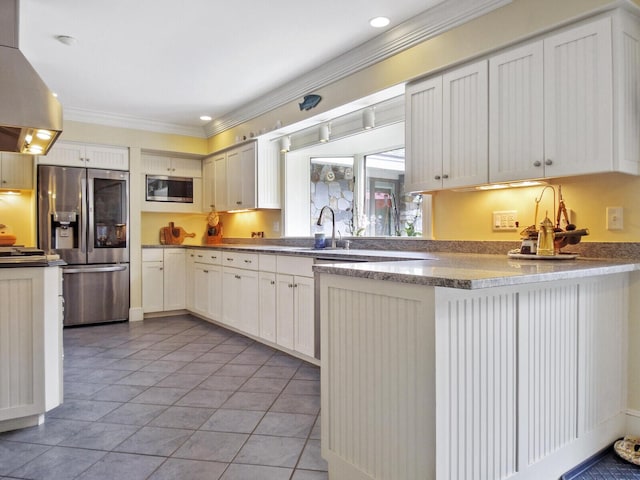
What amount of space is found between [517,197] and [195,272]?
154 inches

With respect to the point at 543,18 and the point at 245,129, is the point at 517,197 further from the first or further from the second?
the point at 245,129

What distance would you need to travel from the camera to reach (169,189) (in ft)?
18.6

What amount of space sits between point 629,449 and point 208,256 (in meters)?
4.10

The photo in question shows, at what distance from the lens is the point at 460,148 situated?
2559 mm

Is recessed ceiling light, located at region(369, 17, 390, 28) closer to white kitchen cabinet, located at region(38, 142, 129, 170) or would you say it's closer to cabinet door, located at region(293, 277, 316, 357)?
cabinet door, located at region(293, 277, 316, 357)

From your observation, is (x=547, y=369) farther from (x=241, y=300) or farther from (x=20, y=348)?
(x=241, y=300)

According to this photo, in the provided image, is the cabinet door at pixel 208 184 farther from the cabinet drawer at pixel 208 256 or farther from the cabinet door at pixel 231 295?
the cabinet door at pixel 231 295

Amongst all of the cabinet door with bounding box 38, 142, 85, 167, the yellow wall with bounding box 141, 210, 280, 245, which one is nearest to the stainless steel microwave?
the yellow wall with bounding box 141, 210, 280, 245

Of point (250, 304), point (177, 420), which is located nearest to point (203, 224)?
point (250, 304)

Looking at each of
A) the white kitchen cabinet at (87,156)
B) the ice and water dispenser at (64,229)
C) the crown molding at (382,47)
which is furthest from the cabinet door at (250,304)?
the white kitchen cabinet at (87,156)

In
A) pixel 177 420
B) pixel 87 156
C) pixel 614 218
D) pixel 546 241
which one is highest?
pixel 87 156

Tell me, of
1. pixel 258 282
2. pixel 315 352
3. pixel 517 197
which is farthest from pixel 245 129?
pixel 517 197

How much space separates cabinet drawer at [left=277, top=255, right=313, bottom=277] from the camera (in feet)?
10.9

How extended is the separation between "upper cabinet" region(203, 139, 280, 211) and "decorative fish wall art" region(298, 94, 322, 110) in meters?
0.90
